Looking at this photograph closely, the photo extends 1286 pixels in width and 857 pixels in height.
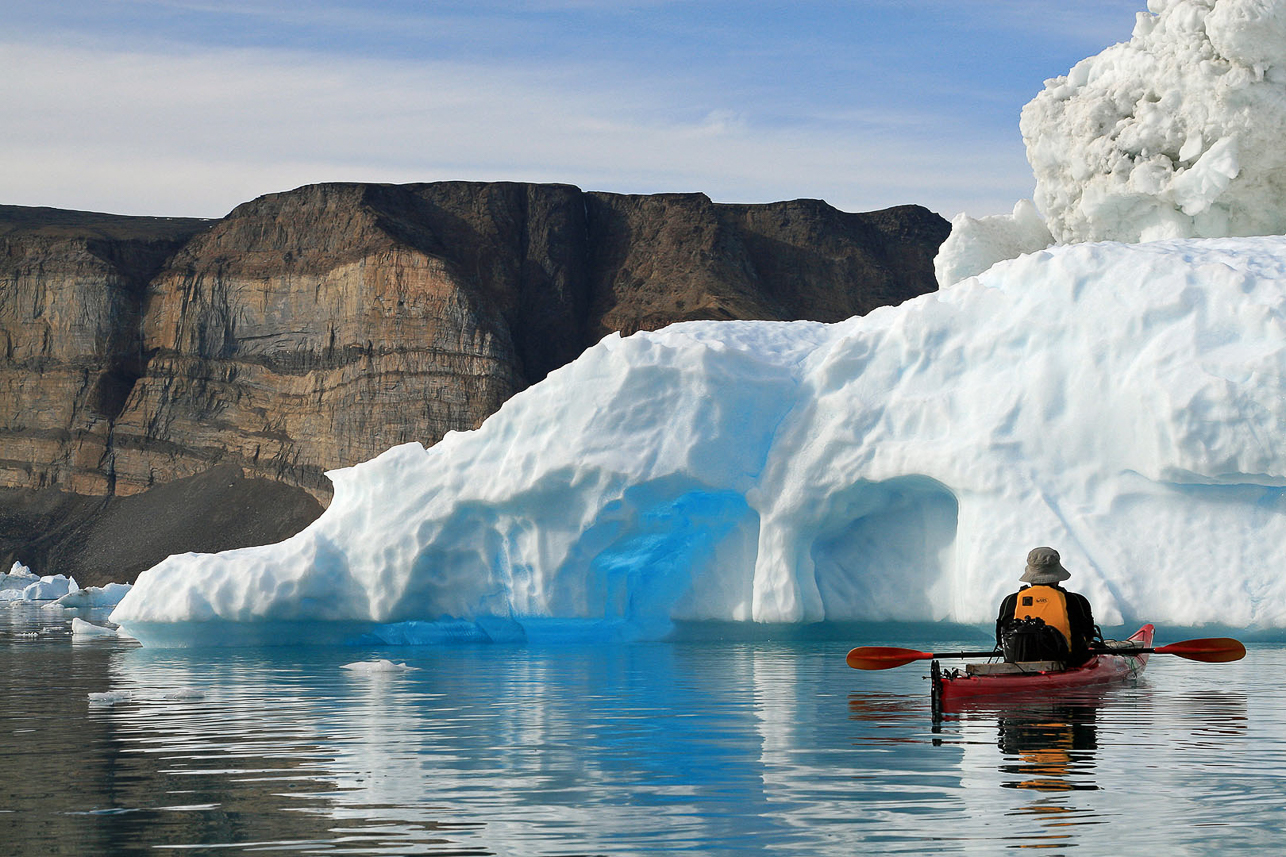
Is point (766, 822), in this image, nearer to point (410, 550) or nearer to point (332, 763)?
point (332, 763)

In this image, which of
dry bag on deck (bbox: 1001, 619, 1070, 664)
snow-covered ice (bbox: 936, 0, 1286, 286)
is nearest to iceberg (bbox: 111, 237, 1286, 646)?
dry bag on deck (bbox: 1001, 619, 1070, 664)

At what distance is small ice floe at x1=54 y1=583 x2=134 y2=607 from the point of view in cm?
5290

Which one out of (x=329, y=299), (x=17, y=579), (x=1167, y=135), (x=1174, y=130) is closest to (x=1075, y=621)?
(x=1167, y=135)

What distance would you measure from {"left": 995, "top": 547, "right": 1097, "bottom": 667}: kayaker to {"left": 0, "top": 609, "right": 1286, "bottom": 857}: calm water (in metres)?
0.47

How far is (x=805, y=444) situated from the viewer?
61.4 ft

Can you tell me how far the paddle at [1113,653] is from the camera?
37.9ft

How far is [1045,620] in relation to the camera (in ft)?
36.9

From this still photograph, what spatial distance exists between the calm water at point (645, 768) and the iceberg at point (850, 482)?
296 centimetres

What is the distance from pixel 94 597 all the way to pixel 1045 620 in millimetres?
51176

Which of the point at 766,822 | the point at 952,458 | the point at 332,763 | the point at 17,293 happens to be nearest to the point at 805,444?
the point at 952,458

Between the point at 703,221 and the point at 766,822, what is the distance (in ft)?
249

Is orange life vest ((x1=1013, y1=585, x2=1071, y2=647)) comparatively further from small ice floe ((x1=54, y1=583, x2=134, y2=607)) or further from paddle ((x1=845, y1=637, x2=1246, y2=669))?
small ice floe ((x1=54, y1=583, x2=134, y2=607))

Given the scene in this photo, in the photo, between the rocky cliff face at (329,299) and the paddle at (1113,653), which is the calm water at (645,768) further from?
the rocky cliff face at (329,299)

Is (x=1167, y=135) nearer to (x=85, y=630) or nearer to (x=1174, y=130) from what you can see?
(x=1174, y=130)
